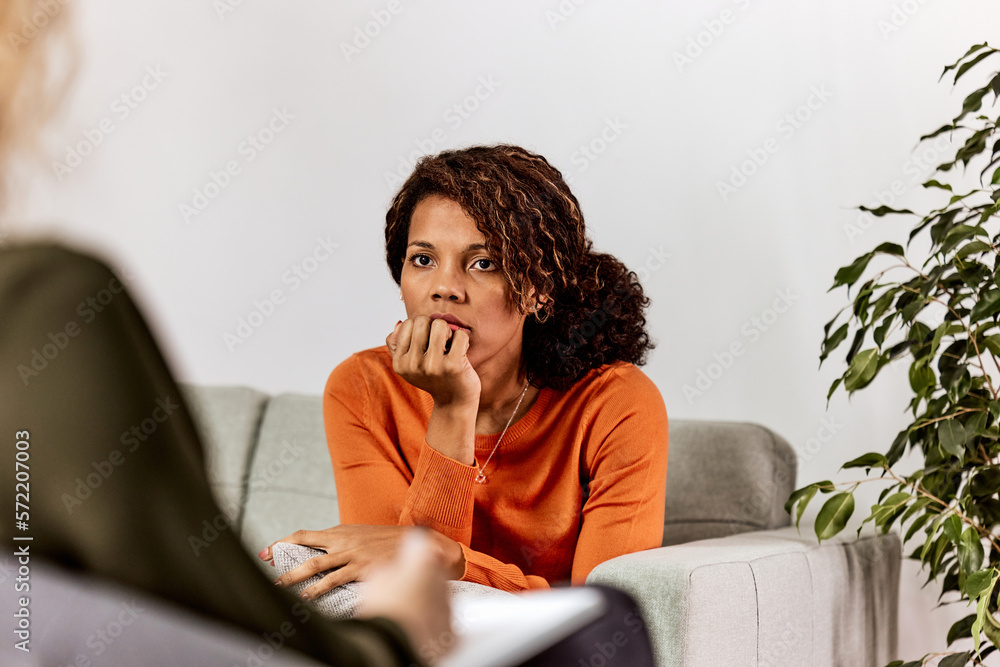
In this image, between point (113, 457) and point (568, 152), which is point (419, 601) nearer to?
point (113, 457)

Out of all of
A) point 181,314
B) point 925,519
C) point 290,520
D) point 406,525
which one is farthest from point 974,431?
point 181,314

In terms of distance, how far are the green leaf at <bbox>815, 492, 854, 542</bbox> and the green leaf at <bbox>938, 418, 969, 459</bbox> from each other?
0.54ft

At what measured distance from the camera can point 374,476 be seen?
4.87ft

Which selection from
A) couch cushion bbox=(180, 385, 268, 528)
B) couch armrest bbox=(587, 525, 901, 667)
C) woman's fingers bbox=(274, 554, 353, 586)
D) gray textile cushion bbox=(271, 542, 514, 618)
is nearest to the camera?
gray textile cushion bbox=(271, 542, 514, 618)

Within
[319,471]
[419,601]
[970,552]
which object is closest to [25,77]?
[419,601]

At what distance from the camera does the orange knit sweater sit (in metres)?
1.35

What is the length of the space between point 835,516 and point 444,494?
63 cm

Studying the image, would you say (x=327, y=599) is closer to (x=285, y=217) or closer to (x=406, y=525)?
(x=406, y=525)

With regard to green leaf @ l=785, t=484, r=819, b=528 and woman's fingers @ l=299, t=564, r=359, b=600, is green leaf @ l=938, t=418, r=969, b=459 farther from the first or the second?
woman's fingers @ l=299, t=564, r=359, b=600

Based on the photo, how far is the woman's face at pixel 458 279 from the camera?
1419 millimetres

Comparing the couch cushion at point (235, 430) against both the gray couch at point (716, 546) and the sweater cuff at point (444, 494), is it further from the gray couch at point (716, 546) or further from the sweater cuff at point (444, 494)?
the sweater cuff at point (444, 494)

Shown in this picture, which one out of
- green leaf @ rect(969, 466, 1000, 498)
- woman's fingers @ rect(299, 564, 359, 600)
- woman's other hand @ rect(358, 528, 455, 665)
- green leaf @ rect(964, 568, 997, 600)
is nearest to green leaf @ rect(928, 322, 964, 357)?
green leaf @ rect(969, 466, 1000, 498)

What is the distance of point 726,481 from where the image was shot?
5.42ft

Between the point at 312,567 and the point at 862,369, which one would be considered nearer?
the point at 312,567
